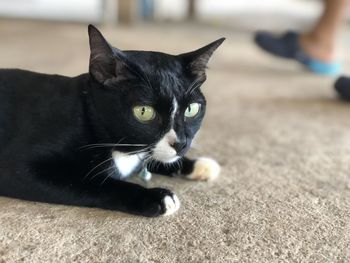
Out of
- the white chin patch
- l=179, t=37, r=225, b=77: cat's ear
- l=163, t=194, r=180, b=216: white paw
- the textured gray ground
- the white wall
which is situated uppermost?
l=179, t=37, r=225, b=77: cat's ear

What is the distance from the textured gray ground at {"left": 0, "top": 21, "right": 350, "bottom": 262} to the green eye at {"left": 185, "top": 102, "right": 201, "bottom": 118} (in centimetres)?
19

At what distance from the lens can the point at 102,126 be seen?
90cm

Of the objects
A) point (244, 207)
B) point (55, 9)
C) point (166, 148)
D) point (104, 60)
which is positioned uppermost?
point (104, 60)

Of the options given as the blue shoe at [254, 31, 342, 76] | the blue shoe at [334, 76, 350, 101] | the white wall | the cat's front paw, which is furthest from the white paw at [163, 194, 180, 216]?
the white wall

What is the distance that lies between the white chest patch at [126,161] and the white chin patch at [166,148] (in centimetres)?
5

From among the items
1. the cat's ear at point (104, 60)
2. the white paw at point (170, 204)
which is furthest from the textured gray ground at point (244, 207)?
the cat's ear at point (104, 60)

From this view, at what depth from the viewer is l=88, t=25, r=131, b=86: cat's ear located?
83 centimetres

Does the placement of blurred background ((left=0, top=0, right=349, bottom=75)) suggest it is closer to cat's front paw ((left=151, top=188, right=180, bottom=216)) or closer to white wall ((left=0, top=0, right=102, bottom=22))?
white wall ((left=0, top=0, right=102, bottom=22))

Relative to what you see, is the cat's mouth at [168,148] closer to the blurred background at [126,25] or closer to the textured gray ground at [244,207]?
the textured gray ground at [244,207]

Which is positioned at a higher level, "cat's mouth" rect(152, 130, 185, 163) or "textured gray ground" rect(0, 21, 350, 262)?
"cat's mouth" rect(152, 130, 185, 163)

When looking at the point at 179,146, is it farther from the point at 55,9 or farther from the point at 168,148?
the point at 55,9

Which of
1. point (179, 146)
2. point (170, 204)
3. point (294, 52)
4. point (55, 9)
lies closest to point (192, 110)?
point (179, 146)

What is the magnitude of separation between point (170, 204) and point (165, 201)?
1cm

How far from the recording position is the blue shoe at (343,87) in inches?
65.8
